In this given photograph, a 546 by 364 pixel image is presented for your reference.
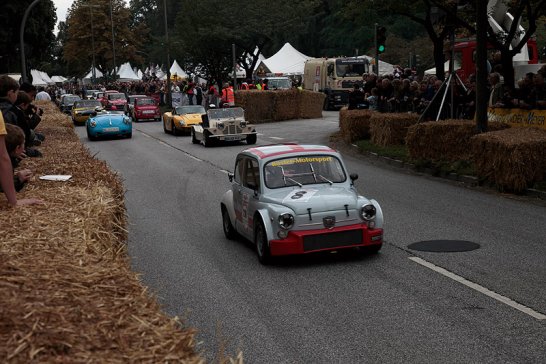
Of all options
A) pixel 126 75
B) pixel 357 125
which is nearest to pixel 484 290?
pixel 357 125

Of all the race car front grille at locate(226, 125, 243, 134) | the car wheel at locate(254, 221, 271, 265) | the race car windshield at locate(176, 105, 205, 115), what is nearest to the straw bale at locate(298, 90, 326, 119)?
the race car windshield at locate(176, 105, 205, 115)

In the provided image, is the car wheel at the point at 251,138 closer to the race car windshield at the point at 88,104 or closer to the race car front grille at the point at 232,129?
the race car front grille at the point at 232,129

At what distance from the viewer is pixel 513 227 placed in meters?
12.6

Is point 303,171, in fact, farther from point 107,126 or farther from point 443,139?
point 107,126

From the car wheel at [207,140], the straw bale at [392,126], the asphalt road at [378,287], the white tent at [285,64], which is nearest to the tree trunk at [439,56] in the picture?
the straw bale at [392,126]

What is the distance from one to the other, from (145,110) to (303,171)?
42.3m

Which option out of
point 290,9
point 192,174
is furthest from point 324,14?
point 192,174

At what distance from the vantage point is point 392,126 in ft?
81.7

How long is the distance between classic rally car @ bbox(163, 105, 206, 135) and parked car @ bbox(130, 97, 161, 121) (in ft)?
44.5

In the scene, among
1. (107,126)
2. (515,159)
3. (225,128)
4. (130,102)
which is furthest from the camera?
(130,102)

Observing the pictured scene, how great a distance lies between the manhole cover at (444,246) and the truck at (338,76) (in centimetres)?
4051

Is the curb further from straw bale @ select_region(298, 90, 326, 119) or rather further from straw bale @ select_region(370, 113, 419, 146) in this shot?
straw bale @ select_region(298, 90, 326, 119)

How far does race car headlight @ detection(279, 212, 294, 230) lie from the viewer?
1025cm

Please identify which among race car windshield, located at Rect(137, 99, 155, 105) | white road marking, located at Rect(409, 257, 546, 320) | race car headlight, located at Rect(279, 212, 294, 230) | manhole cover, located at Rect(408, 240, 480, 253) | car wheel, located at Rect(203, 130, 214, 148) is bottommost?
car wheel, located at Rect(203, 130, 214, 148)
